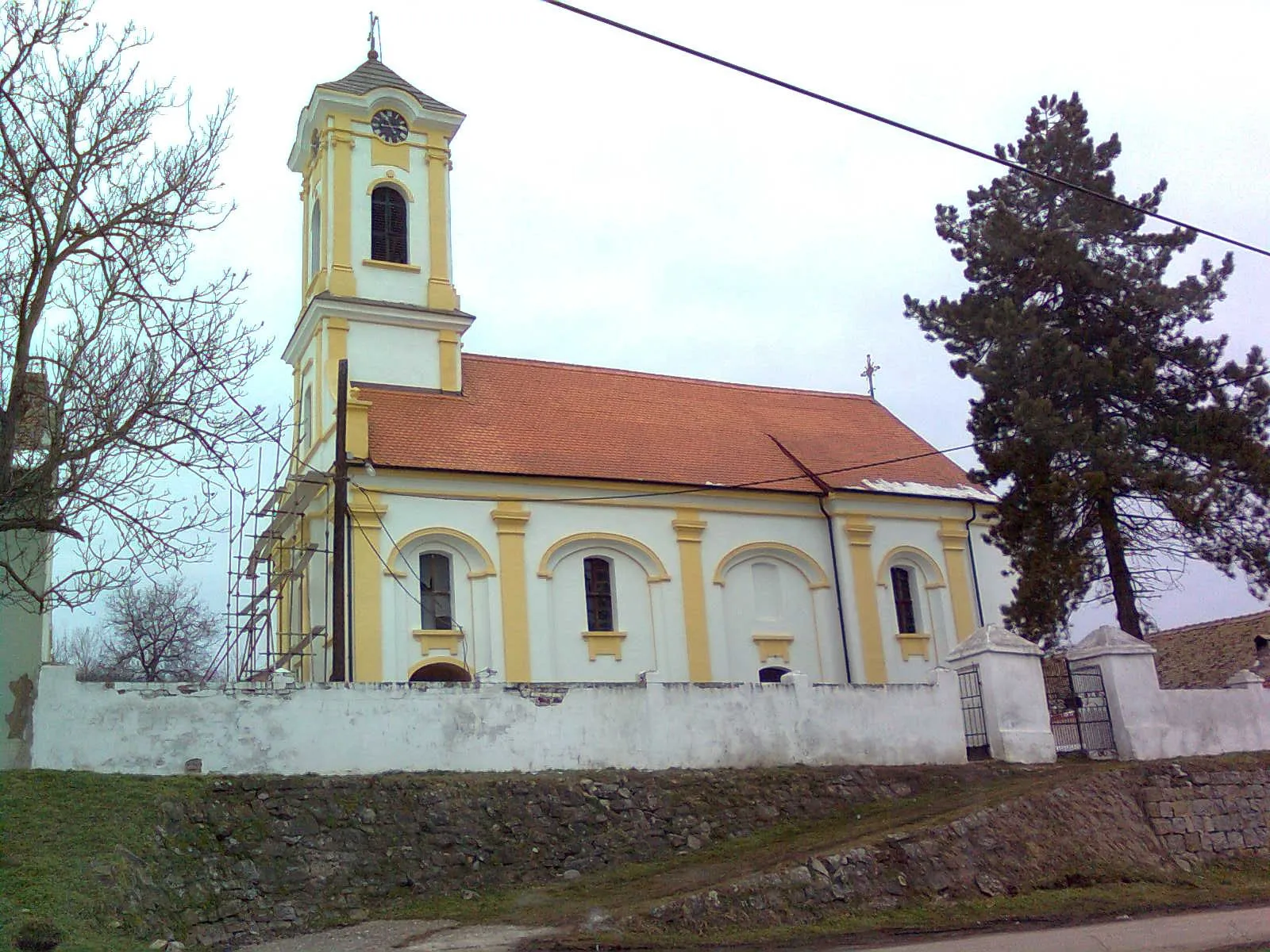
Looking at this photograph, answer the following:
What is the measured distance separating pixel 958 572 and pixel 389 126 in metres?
17.3

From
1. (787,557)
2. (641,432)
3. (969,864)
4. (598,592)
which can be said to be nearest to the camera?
(969,864)

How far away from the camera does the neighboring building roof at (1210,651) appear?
26547mm

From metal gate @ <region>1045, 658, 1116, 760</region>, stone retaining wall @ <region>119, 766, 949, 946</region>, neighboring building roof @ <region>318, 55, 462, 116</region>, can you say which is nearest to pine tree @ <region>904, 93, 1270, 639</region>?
metal gate @ <region>1045, 658, 1116, 760</region>

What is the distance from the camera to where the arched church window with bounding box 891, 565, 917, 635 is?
28047 millimetres

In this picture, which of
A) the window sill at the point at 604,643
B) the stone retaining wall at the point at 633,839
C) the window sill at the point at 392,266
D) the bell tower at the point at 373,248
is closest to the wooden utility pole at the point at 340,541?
the stone retaining wall at the point at 633,839

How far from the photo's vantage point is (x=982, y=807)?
15.8 m

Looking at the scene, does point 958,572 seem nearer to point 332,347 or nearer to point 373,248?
point 332,347

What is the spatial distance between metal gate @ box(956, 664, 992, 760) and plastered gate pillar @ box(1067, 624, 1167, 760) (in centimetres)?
211

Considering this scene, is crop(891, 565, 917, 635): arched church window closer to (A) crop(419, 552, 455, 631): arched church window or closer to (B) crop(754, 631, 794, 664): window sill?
(B) crop(754, 631, 794, 664): window sill

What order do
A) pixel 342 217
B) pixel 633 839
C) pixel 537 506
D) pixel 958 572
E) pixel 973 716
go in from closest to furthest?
pixel 633 839, pixel 973 716, pixel 537 506, pixel 342 217, pixel 958 572

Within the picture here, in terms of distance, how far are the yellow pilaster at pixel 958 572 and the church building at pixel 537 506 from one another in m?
0.06

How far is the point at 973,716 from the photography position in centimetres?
1994

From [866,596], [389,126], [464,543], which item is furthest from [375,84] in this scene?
[866,596]

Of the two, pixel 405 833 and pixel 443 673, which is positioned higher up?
pixel 443 673
